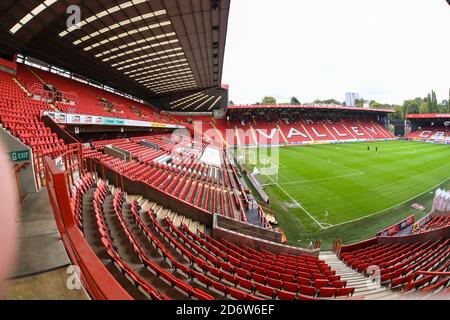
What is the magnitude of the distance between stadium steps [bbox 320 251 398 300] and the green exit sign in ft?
29.6

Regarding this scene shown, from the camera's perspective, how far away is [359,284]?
635 cm

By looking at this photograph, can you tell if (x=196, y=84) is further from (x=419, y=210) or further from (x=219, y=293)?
(x=219, y=293)

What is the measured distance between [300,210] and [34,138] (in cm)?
1409

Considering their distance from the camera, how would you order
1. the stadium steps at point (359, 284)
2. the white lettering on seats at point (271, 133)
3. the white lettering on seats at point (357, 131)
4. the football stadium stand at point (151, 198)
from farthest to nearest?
1. the white lettering on seats at point (357, 131)
2. the white lettering on seats at point (271, 133)
3. the stadium steps at point (359, 284)
4. the football stadium stand at point (151, 198)

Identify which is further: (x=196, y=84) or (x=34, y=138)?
(x=196, y=84)

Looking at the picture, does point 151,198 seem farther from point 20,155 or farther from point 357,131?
point 357,131

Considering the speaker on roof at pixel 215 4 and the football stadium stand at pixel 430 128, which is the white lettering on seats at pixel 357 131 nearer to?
the football stadium stand at pixel 430 128

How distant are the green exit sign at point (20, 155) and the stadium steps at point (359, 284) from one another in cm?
902

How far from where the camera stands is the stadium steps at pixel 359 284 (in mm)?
5586

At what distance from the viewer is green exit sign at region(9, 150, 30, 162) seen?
5.70 metres

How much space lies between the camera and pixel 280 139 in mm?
47781

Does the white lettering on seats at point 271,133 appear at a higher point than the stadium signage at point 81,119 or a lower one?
lower

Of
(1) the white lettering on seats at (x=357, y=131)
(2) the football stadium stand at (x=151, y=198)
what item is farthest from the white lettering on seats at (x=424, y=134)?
(2) the football stadium stand at (x=151, y=198)
